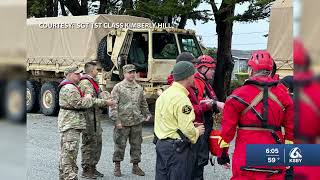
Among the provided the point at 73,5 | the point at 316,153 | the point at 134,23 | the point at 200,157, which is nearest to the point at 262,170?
the point at 316,153

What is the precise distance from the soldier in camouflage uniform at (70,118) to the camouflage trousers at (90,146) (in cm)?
64

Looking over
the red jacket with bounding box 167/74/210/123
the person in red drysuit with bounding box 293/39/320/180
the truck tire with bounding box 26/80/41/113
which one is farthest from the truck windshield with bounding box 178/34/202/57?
the person in red drysuit with bounding box 293/39/320/180

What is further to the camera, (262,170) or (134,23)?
(134,23)

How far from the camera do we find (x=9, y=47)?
0.99 m

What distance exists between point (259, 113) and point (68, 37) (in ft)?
34.2

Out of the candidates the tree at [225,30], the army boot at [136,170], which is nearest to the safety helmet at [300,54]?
Result: the army boot at [136,170]

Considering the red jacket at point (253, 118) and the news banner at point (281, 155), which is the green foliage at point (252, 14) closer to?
the red jacket at point (253, 118)

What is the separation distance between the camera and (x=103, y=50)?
37.2ft

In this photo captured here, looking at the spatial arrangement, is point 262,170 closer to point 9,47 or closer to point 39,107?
point 9,47

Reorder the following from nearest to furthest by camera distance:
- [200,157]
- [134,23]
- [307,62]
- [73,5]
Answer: [307,62]
[200,157]
[134,23]
[73,5]

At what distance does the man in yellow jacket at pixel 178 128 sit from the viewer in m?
3.41

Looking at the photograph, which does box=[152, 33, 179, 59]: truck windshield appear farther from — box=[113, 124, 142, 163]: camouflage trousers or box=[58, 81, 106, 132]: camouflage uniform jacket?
box=[58, 81, 106, 132]: camouflage uniform jacket

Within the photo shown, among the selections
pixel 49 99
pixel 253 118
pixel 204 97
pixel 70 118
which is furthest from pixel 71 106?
pixel 49 99

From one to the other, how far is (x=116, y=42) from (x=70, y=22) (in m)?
2.71
